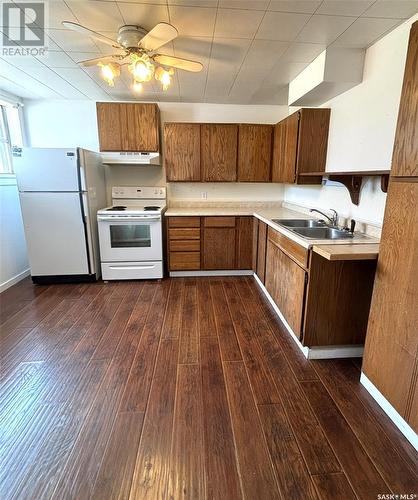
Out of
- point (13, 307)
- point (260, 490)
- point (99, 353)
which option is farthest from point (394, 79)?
point (13, 307)

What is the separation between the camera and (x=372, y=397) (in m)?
1.66

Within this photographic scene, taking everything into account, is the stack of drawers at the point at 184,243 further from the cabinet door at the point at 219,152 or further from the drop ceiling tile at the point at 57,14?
the drop ceiling tile at the point at 57,14

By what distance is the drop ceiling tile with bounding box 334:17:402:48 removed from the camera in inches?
73.0

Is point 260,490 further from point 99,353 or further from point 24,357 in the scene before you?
point 24,357

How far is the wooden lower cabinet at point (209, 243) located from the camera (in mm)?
3562

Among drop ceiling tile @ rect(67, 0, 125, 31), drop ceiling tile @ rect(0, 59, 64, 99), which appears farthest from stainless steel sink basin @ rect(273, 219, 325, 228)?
drop ceiling tile @ rect(0, 59, 64, 99)

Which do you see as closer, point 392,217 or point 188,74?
point 392,217

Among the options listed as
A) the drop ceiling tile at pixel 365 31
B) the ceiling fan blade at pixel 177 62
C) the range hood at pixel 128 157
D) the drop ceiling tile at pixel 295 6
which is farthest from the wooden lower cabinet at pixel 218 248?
the drop ceiling tile at pixel 295 6

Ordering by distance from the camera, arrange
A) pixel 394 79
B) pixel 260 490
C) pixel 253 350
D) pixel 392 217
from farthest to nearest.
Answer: pixel 253 350 < pixel 394 79 < pixel 392 217 < pixel 260 490

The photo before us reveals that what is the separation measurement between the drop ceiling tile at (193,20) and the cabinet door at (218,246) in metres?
1.98

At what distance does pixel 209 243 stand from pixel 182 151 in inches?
51.4

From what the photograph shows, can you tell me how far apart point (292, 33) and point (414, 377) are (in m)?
2.41

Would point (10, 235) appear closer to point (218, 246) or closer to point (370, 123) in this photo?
point (218, 246)

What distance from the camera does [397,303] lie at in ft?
4.71
